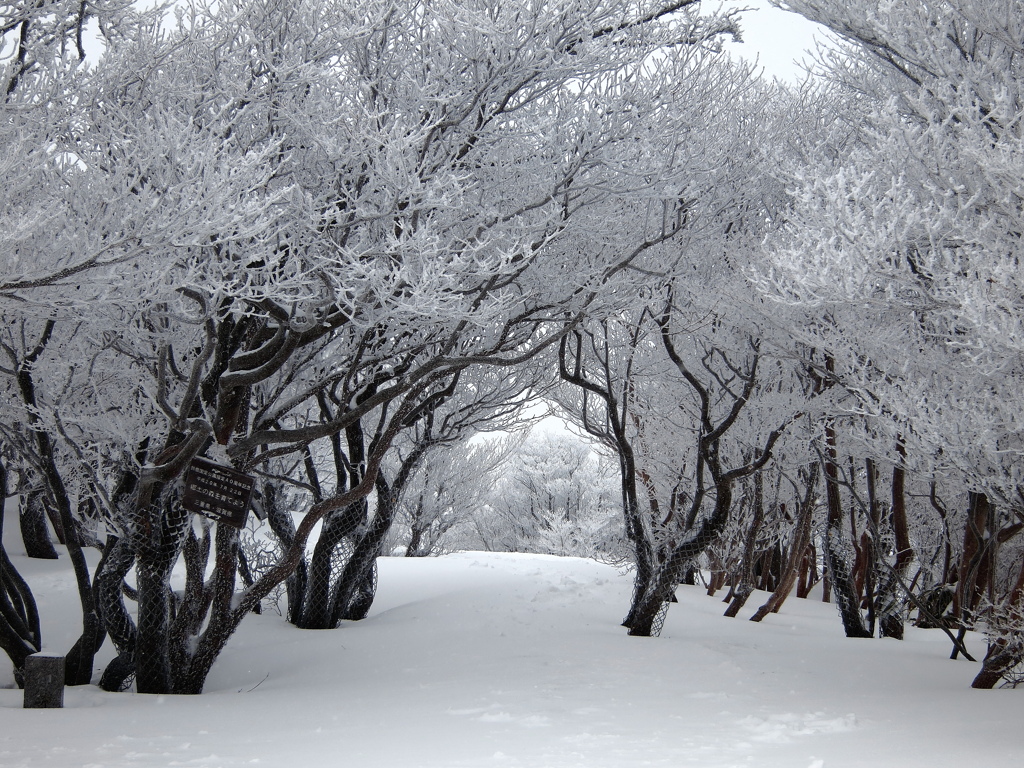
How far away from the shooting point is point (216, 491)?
4410 mm

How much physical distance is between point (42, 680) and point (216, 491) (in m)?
1.41

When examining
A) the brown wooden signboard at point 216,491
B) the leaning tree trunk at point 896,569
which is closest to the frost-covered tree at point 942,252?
the leaning tree trunk at point 896,569

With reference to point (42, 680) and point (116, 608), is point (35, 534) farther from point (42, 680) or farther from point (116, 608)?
point (42, 680)

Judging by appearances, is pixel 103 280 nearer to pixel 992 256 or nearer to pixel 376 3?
pixel 376 3

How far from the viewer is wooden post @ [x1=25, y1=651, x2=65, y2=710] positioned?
4.45 metres

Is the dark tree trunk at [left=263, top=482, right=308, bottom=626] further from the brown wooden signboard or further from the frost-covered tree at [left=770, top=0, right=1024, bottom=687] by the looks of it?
the frost-covered tree at [left=770, top=0, right=1024, bottom=687]

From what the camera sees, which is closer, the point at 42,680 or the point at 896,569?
the point at 42,680

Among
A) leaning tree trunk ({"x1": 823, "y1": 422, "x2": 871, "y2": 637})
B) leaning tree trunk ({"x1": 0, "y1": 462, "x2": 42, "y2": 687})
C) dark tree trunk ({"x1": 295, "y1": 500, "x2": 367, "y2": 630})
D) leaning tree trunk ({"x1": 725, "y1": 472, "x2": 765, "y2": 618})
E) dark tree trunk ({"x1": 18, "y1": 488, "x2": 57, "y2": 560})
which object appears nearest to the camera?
leaning tree trunk ({"x1": 0, "y1": 462, "x2": 42, "y2": 687})

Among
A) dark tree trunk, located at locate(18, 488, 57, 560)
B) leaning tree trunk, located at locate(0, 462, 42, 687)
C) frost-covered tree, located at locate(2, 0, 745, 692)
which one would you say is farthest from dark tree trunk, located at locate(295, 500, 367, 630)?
dark tree trunk, located at locate(18, 488, 57, 560)

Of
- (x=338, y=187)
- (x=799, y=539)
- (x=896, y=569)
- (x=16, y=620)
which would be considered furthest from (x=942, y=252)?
(x=16, y=620)

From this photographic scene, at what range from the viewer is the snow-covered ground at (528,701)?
138 inches

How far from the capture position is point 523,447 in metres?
26.2

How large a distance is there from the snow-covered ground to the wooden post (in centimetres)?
18

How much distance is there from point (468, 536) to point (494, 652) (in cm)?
2133
